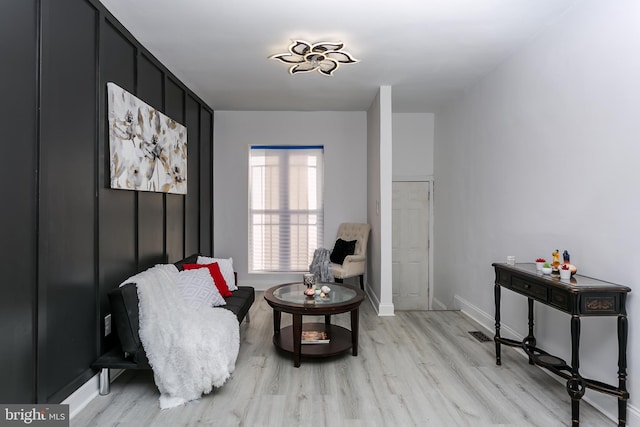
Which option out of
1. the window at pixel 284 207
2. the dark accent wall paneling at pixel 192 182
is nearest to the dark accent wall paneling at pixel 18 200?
the dark accent wall paneling at pixel 192 182

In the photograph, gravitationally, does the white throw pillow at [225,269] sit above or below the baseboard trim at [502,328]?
above

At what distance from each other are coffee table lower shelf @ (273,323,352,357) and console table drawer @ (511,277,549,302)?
4.62ft

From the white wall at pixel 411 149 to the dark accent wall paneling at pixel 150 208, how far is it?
11.4 ft

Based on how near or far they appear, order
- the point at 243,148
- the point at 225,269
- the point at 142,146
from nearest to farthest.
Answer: the point at 142,146, the point at 225,269, the point at 243,148

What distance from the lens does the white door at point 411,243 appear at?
567 centimetres

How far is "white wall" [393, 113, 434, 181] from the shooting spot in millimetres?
5664

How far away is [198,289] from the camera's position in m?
3.13

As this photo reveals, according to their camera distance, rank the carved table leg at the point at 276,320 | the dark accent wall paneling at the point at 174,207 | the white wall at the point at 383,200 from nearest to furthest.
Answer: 1. the carved table leg at the point at 276,320
2. the dark accent wall paneling at the point at 174,207
3. the white wall at the point at 383,200

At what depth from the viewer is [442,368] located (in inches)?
114

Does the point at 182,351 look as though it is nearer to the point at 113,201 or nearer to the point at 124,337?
the point at 124,337

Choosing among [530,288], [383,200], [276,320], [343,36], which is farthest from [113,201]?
[530,288]

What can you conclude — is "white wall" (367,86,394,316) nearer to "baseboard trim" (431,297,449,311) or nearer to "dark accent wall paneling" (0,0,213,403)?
"baseboard trim" (431,297,449,311)

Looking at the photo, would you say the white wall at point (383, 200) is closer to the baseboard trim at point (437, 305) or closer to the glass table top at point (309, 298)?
the glass table top at point (309, 298)

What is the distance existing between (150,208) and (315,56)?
205cm
